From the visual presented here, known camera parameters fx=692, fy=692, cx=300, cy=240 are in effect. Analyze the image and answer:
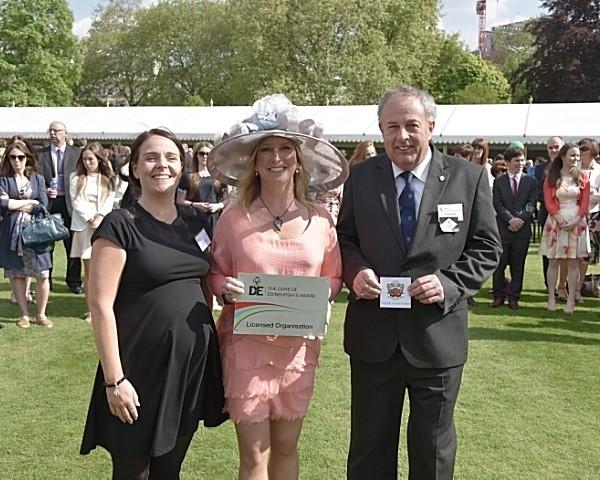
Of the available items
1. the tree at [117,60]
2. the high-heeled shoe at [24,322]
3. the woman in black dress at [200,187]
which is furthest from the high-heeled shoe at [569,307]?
the tree at [117,60]

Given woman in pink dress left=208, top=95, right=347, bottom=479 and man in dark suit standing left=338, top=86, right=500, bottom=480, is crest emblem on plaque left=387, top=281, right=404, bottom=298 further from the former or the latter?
woman in pink dress left=208, top=95, right=347, bottom=479

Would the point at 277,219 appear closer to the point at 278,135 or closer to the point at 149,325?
the point at 278,135

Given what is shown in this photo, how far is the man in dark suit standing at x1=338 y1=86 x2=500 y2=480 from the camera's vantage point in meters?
2.86

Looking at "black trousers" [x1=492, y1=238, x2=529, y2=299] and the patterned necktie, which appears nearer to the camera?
the patterned necktie

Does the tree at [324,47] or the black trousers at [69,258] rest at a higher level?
the tree at [324,47]

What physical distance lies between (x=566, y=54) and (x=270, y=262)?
35.5m

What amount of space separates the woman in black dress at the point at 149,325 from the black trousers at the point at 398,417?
73 centimetres

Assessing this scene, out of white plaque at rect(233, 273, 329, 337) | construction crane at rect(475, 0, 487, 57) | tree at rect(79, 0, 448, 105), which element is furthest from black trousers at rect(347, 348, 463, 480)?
construction crane at rect(475, 0, 487, 57)

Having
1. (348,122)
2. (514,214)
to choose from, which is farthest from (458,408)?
(348,122)

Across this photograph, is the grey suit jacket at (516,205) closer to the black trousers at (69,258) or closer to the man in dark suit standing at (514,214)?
the man in dark suit standing at (514,214)

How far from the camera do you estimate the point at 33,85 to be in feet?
143

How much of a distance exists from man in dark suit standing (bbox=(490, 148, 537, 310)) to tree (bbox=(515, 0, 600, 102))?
2805cm

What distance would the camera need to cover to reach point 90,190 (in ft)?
25.4

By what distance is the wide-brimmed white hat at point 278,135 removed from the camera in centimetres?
289
